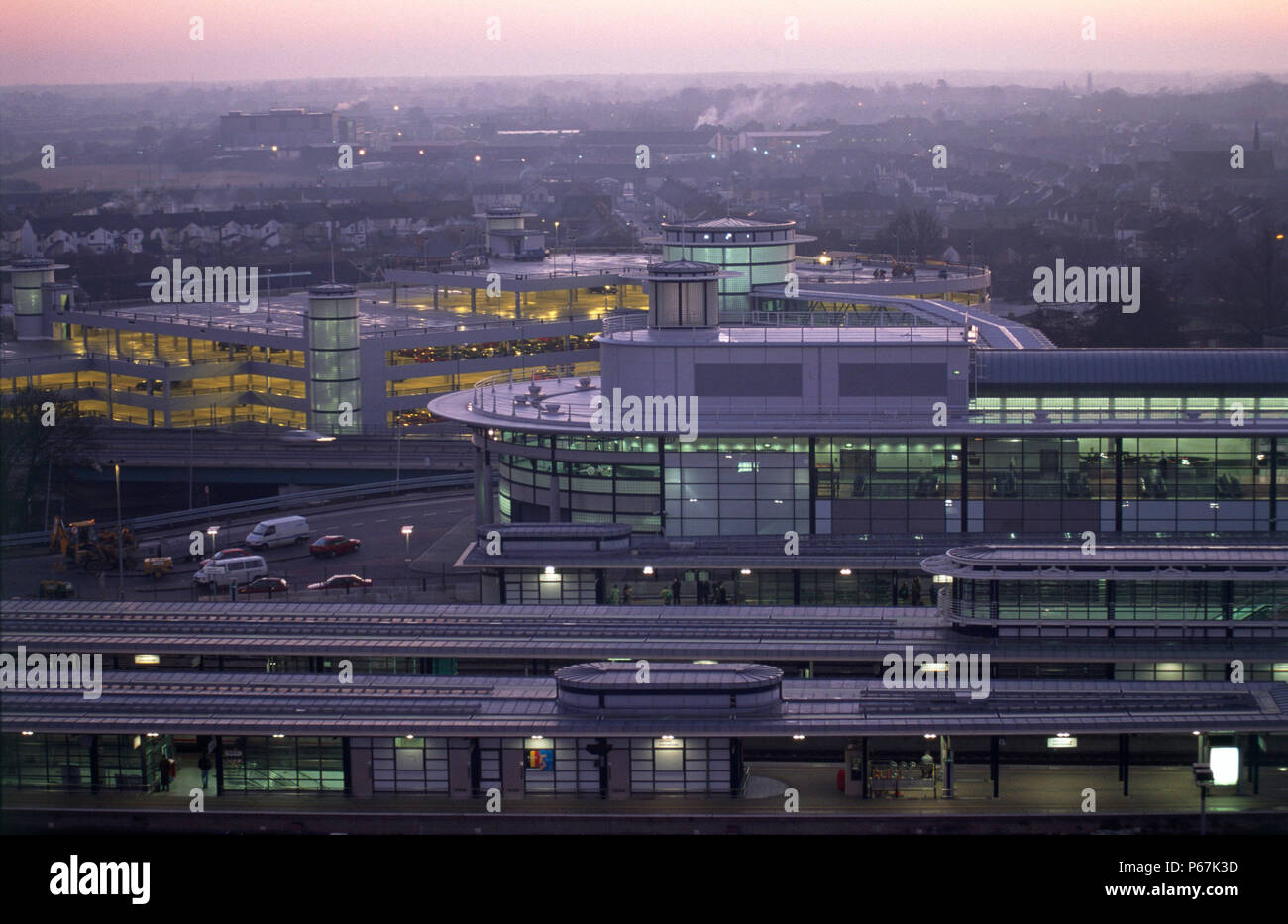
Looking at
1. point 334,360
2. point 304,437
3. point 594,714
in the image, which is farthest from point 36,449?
point 594,714

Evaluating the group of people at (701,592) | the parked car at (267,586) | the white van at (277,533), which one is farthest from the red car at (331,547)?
the group of people at (701,592)

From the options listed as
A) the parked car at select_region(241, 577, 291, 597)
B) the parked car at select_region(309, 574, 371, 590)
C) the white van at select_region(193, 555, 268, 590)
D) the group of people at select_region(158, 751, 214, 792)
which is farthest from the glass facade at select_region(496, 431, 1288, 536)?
the group of people at select_region(158, 751, 214, 792)

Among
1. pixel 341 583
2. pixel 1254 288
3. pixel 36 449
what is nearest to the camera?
pixel 341 583

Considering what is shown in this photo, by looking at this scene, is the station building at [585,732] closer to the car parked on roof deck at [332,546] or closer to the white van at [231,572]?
the white van at [231,572]

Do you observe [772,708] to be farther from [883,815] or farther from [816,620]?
[816,620]

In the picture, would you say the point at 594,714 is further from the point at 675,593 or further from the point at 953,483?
the point at 953,483

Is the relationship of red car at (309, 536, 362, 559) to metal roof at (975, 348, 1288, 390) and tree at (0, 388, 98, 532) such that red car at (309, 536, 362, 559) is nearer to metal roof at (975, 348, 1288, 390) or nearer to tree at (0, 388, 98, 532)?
tree at (0, 388, 98, 532)
